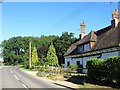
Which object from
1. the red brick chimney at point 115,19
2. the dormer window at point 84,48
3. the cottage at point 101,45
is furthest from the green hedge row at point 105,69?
the dormer window at point 84,48

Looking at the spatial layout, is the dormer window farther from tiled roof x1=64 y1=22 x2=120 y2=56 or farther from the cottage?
tiled roof x1=64 y1=22 x2=120 y2=56

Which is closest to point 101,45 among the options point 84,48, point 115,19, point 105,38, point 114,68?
point 105,38

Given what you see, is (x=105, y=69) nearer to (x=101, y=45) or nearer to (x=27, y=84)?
(x=27, y=84)

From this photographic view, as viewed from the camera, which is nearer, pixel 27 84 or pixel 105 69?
pixel 105 69

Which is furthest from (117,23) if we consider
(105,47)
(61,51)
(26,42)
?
(26,42)

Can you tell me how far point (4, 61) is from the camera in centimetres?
14675

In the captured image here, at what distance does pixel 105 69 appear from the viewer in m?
20.5

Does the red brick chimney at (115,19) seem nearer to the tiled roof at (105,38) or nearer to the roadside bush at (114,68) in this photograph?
the tiled roof at (105,38)

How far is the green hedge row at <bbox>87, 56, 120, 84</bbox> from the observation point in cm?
1839

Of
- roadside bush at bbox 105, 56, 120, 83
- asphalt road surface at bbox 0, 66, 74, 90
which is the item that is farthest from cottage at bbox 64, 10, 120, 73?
roadside bush at bbox 105, 56, 120, 83

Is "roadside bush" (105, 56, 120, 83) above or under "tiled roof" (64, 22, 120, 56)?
under

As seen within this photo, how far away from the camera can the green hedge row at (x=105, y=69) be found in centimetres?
1839

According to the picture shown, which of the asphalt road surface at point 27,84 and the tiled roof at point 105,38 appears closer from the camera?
the asphalt road surface at point 27,84

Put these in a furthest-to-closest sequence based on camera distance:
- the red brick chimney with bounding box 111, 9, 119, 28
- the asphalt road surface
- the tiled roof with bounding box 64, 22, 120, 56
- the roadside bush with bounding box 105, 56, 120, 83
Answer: the red brick chimney with bounding box 111, 9, 119, 28 < the tiled roof with bounding box 64, 22, 120, 56 < the asphalt road surface < the roadside bush with bounding box 105, 56, 120, 83
